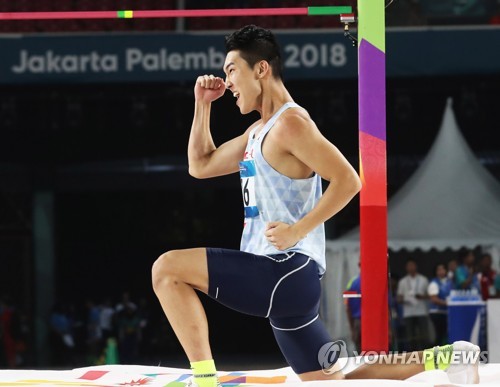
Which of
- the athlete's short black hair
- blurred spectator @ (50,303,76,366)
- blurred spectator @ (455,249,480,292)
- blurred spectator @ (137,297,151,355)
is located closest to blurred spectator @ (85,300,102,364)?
blurred spectator @ (50,303,76,366)

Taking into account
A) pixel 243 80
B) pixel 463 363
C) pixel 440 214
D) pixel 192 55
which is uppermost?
pixel 192 55

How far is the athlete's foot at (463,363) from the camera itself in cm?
408

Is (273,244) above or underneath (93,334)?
above

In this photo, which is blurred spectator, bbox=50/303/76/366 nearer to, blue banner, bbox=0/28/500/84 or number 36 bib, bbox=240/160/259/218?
blue banner, bbox=0/28/500/84

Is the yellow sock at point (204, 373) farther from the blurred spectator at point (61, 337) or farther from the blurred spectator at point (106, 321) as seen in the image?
the blurred spectator at point (61, 337)

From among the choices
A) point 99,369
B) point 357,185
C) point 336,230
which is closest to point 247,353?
point 336,230

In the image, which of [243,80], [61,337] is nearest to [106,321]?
[61,337]

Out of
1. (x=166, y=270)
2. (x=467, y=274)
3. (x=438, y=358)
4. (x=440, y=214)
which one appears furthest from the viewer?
(x=467, y=274)

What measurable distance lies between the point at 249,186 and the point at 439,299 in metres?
7.93

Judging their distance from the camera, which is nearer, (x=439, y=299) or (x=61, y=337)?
(x=439, y=299)

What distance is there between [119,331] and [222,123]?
3.12 metres

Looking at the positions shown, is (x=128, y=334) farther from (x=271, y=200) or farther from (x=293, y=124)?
(x=293, y=124)

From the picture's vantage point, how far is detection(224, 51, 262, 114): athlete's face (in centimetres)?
395

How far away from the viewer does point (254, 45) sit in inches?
156
